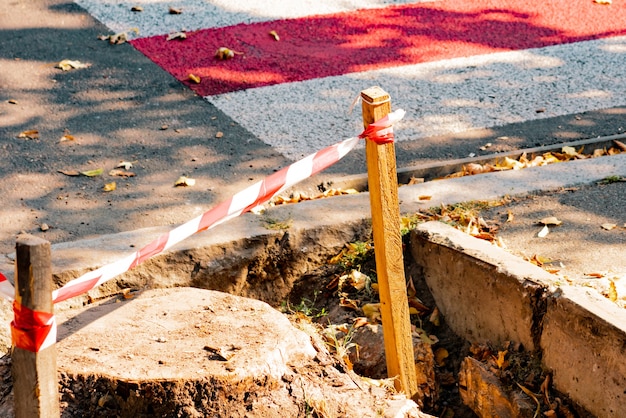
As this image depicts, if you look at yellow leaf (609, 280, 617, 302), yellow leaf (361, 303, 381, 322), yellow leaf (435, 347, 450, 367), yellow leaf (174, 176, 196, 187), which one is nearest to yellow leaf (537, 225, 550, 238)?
yellow leaf (609, 280, 617, 302)

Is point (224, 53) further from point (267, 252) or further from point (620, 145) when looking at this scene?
point (267, 252)

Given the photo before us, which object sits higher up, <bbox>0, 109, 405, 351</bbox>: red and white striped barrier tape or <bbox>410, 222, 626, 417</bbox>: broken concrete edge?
<bbox>0, 109, 405, 351</bbox>: red and white striped barrier tape

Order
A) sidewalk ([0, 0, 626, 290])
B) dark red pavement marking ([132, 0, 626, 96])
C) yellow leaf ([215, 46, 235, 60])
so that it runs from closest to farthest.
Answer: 1. sidewalk ([0, 0, 626, 290])
2. dark red pavement marking ([132, 0, 626, 96])
3. yellow leaf ([215, 46, 235, 60])

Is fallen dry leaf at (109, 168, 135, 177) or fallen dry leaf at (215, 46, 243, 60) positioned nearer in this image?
fallen dry leaf at (109, 168, 135, 177)

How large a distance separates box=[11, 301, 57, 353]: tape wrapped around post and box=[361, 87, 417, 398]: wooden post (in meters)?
1.37

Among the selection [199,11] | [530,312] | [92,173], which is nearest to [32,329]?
[530,312]

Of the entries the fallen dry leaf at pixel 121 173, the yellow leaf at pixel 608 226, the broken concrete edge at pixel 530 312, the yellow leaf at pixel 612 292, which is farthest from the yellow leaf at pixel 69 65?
the yellow leaf at pixel 612 292

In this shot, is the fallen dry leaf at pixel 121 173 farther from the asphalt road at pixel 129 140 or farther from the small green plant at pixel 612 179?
the small green plant at pixel 612 179

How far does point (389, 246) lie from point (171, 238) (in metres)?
0.84

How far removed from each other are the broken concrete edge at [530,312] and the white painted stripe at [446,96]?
1698 mm

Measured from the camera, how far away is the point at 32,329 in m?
2.31

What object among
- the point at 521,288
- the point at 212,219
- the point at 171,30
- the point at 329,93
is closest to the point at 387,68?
the point at 329,93

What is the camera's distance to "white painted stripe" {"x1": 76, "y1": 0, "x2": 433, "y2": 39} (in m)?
7.74

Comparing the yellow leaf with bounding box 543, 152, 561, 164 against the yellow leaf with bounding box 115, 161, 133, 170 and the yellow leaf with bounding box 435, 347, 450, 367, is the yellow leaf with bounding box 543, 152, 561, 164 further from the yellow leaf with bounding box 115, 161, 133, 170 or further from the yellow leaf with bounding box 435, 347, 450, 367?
the yellow leaf with bounding box 115, 161, 133, 170
